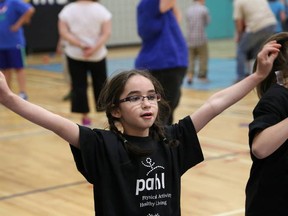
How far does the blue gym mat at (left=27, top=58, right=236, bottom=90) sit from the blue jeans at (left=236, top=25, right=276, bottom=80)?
1.39 feet

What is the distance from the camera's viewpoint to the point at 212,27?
20.6 meters

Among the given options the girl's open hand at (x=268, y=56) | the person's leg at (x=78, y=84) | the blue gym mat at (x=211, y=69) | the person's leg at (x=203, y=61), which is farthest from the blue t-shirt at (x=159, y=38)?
the person's leg at (x=203, y=61)

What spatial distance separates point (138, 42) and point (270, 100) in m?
16.4

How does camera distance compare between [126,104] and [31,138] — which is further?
[31,138]

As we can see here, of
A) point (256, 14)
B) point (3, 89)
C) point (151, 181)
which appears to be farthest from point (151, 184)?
point (256, 14)

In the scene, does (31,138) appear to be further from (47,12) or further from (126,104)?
(47,12)

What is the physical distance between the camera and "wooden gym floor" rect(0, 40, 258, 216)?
4.46 m

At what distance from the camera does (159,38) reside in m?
5.50

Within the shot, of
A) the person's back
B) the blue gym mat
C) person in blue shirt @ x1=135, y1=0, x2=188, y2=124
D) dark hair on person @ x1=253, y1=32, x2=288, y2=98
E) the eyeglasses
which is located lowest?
the blue gym mat

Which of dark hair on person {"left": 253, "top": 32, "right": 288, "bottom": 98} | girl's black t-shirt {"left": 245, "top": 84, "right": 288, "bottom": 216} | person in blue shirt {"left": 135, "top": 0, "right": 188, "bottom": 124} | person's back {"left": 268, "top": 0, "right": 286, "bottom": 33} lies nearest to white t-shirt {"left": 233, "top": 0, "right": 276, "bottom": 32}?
person's back {"left": 268, "top": 0, "right": 286, "bottom": 33}

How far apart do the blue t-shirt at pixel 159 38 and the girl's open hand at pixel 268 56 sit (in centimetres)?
287

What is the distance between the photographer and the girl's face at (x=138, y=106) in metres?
2.51

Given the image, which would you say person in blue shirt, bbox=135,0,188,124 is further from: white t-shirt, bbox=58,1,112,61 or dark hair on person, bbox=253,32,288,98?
dark hair on person, bbox=253,32,288,98

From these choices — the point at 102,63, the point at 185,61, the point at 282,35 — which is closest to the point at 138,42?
the point at 102,63
